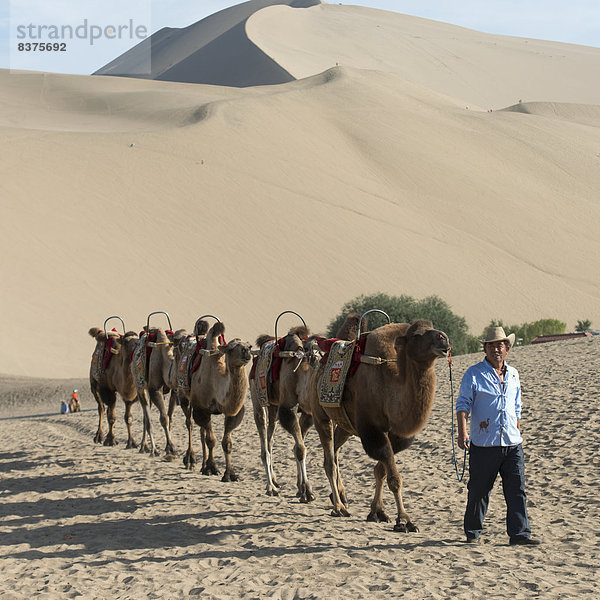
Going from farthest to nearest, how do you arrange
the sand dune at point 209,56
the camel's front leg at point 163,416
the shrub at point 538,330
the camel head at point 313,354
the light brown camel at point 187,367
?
the sand dune at point 209,56
the shrub at point 538,330
the camel's front leg at point 163,416
the light brown camel at point 187,367
the camel head at point 313,354

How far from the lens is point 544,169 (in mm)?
63906

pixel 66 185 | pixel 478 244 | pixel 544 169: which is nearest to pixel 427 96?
pixel 544 169

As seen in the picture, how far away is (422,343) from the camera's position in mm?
7395

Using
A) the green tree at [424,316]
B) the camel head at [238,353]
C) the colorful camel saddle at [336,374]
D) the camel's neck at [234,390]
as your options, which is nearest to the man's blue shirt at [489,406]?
the colorful camel saddle at [336,374]

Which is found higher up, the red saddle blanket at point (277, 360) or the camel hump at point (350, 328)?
the camel hump at point (350, 328)

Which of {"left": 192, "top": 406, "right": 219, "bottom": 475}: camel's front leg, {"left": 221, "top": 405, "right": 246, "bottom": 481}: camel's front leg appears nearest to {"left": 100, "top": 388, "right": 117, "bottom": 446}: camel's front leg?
{"left": 192, "top": 406, "right": 219, "bottom": 475}: camel's front leg

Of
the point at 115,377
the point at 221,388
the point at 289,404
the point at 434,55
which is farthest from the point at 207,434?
the point at 434,55

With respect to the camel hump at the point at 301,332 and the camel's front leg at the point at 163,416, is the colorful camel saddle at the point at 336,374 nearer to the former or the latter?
the camel hump at the point at 301,332

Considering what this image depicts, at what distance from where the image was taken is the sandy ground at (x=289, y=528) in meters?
6.39

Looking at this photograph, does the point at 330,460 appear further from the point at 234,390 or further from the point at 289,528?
the point at 234,390

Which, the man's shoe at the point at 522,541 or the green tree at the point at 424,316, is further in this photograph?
the green tree at the point at 424,316

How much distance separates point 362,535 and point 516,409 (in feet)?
5.96

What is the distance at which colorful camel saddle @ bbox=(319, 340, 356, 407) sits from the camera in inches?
331

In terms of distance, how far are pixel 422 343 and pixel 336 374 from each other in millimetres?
1363
